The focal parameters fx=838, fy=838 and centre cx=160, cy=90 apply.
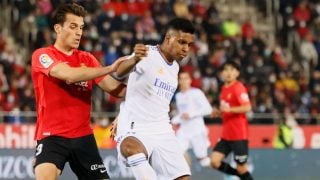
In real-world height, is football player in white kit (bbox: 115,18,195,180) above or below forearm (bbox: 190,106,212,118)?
above

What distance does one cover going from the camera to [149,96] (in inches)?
322

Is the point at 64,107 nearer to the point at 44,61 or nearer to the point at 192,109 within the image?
the point at 44,61

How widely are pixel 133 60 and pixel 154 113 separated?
1.10 metres

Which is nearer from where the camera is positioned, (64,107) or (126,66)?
(126,66)

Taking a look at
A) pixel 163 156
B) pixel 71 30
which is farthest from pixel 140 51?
pixel 163 156

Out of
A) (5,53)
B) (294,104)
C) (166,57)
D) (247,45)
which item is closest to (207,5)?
(247,45)

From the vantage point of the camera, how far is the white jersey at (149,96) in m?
8.15

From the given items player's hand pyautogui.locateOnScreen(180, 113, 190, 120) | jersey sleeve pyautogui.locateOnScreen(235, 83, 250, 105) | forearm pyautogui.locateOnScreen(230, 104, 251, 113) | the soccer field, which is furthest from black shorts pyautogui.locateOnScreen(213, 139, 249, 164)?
the soccer field

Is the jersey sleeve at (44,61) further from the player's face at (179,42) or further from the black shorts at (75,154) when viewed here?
the player's face at (179,42)

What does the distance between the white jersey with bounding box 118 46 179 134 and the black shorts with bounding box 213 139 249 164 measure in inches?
232

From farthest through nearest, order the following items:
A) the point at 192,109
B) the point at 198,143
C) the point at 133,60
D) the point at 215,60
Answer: the point at 215,60 → the point at 198,143 → the point at 192,109 → the point at 133,60

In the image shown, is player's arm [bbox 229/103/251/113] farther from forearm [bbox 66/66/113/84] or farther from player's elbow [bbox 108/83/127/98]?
forearm [bbox 66/66/113/84]

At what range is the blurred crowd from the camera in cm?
2150

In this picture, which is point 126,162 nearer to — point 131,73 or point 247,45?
point 131,73
